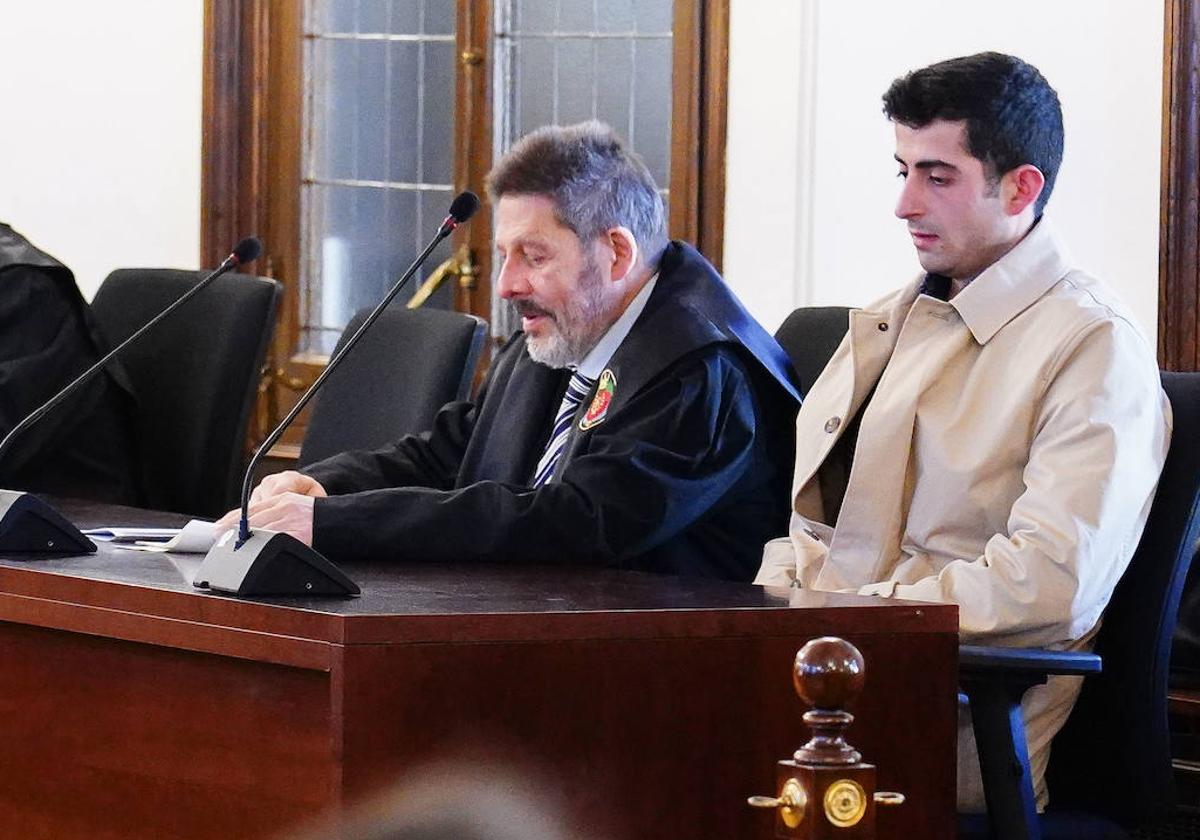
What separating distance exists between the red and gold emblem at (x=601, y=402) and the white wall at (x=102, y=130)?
9.36 ft

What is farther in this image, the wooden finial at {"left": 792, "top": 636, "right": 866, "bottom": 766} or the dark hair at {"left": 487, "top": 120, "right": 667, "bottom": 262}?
the dark hair at {"left": 487, "top": 120, "right": 667, "bottom": 262}

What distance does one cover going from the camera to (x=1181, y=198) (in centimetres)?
384

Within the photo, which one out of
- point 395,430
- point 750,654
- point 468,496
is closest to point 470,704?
point 750,654

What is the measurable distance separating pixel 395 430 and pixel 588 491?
101 cm

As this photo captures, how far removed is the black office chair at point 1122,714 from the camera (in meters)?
2.06

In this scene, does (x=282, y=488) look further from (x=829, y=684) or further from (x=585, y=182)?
(x=829, y=684)

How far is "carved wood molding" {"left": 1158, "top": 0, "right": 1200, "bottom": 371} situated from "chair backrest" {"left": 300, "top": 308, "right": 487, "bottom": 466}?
139 cm

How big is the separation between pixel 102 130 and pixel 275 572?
12.8 ft

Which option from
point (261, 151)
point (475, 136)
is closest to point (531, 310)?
point (475, 136)

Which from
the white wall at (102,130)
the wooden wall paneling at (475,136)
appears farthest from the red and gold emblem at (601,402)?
the white wall at (102,130)

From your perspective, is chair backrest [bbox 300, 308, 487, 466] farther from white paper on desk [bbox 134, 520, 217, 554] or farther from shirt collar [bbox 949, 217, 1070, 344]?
shirt collar [bbox 949, 217, 1070, 344]

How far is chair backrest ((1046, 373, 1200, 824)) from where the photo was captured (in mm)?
2156

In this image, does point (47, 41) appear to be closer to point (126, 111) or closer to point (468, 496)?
point (126, 111)

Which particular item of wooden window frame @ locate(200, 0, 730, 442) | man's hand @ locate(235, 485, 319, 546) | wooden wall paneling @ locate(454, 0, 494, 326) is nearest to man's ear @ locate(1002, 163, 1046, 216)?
man's hand @ locate(235, 485, 319, 546)
